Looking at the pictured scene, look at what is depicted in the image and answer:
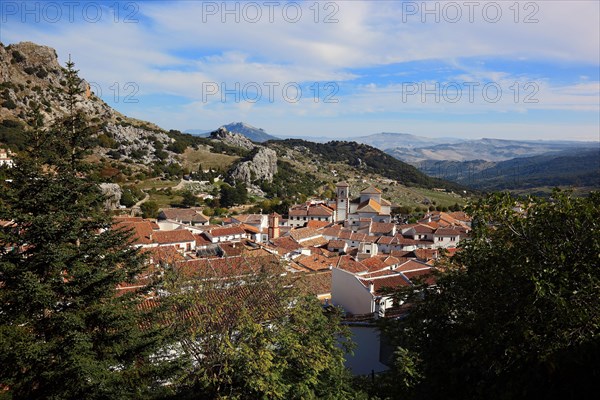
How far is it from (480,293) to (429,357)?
1.34m

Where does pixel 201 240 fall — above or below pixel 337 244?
above

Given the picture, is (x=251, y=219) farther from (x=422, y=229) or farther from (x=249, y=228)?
(x=422, y=229)

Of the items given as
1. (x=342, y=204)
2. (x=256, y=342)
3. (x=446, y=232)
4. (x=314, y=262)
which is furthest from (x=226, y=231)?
(x=256, y=342)

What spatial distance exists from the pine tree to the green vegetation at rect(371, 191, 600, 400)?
5.66 m

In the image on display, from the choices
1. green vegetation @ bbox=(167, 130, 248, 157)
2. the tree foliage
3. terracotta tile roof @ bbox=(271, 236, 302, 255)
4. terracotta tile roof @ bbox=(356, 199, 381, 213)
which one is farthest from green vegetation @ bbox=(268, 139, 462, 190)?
the tree foliage

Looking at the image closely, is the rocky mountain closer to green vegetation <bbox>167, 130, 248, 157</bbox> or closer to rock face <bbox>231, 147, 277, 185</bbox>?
green vegetation <bbox>167, 130, 248, 157</bbox>

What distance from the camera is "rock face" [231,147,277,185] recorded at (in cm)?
8731

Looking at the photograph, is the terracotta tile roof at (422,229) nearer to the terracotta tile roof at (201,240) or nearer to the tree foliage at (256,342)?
the terracotta tile roof at (201,240)

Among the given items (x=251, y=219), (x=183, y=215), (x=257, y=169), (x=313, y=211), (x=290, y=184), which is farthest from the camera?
(x=290, y=184)

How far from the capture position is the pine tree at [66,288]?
8.43m

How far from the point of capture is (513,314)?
240 inches

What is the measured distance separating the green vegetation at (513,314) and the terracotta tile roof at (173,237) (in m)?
31.9

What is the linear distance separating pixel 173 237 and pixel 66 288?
29.3 metres

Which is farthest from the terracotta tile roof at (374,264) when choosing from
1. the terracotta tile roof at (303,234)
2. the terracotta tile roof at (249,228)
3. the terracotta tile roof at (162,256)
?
the terracotta tile roof at (249,228)
